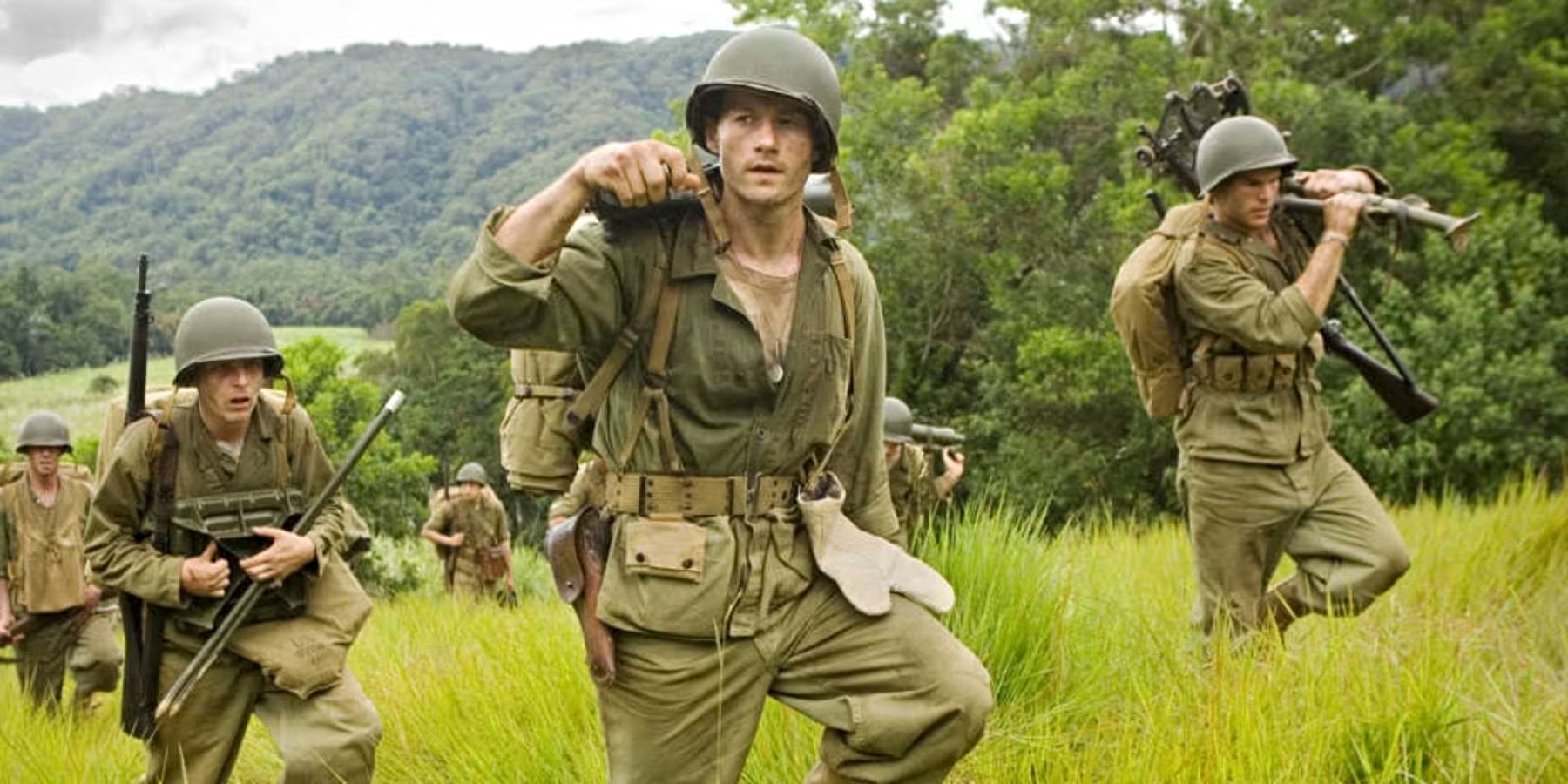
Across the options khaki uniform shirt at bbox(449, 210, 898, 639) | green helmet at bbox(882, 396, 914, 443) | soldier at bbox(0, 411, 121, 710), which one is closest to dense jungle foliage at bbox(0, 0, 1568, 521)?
green helmet at bbox(882, 396, 914, 443)

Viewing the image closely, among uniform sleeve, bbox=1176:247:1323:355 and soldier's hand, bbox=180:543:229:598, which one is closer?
soldier's hand, bbox=180:543:229:598

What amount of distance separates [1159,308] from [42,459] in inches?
297

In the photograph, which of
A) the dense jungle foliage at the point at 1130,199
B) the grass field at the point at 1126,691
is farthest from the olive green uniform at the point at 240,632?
the dense jungle foliage at the point at 1130,199

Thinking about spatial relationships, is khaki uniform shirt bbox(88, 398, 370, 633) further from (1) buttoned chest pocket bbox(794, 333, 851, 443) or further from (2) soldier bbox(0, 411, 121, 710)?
(2) soldier bbox(0, 411, 121, 710)

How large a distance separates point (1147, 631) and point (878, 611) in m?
2.08

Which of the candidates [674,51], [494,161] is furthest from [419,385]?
[674,51]

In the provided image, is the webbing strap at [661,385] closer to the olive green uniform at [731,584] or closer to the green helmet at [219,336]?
the olive green uniform at [731,584]

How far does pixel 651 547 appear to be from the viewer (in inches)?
124

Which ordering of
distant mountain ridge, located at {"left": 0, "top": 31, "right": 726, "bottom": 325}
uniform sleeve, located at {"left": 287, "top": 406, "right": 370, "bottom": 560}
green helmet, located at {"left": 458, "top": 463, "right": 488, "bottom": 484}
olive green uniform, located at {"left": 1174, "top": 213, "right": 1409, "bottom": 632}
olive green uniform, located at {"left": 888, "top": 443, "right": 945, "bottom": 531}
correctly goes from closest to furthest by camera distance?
uniform sleeve, located at {"left": 287, "top": 406, "right": 370, "bottom": 560} → olive green uniform, located at {"left": 1174, "top": 213, "right": 1409, "bottom": 632} → olive green uniform, located at {"left": 888, "top": 443, "right": 945, "bottom": 531} → green helmet, located at {"left": 458, "top": 463, "right": 488, "bottom": 484} → distant mountain ridge, located at {"left": 0, "top": 31, "right": 726, "bottom": 325}

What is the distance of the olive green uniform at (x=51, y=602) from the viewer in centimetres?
906

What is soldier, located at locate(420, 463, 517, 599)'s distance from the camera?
15.5m

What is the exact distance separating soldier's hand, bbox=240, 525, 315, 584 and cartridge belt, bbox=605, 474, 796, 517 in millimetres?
2023

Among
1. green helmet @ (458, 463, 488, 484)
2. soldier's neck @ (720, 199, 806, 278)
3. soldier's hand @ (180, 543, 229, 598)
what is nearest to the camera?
soldier's neck @ (720, 199, 806, 278)

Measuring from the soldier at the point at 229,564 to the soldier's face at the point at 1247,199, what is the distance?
3544 mm
